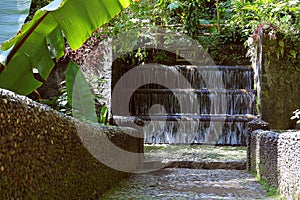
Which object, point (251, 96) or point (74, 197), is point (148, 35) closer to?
point (251, 96)

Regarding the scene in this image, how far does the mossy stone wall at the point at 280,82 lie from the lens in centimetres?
827

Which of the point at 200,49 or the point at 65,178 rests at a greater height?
the point at 200,49

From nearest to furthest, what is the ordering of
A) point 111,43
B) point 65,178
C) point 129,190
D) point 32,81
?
point 65,178 → point 32,81 → point 129,190 → point 111,43

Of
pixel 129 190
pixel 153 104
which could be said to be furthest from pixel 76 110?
pixel 153 104

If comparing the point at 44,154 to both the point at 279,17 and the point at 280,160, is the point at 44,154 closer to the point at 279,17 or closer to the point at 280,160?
the point at 280,160

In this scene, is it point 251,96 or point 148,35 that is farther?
point 148,35

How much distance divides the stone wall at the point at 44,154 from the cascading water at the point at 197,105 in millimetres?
4915

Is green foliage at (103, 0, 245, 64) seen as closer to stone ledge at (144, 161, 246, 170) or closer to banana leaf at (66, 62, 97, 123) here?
stone ledge at (144, 161, 246, 170)

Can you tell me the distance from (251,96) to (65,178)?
676 cm

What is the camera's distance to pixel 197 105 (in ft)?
30.0

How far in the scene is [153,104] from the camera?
926cm

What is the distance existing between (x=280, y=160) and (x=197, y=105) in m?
5.29

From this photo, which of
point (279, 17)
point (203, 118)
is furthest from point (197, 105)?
point (279, 17)

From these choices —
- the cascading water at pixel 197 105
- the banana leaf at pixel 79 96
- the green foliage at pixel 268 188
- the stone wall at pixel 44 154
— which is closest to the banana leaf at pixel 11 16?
the stone wall at pixel 44 154
